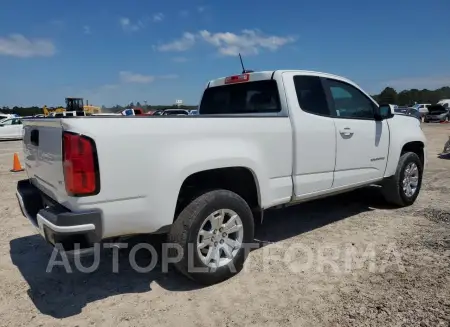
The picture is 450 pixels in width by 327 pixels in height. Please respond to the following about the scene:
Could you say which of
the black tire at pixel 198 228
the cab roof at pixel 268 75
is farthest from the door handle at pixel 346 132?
the black tire at pixel 198 228

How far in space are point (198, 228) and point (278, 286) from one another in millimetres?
902

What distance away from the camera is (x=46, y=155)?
3131 mm

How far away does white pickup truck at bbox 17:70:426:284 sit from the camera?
2.73 metres

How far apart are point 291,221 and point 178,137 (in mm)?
2841

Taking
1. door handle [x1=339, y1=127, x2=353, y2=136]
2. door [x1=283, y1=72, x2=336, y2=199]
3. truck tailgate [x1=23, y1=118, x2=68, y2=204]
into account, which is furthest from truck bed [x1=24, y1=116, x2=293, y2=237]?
door handle [x1=339, y1=127, x2=353, y2=136]

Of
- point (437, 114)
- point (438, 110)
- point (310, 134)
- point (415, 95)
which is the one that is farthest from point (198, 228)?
point (415, 95)

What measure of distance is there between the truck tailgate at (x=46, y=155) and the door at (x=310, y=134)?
223cm

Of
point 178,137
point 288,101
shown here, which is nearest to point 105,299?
point 178,137

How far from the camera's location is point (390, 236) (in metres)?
4.62

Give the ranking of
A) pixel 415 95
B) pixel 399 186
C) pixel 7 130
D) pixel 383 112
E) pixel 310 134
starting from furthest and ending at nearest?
pixel 415 95, pixel 7 130, pixel 399 186, pixel 383 112, pixel 310 134

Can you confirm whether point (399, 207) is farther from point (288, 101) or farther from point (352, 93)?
point (288, 101)

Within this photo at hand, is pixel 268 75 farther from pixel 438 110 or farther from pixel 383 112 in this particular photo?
pixel 438 110

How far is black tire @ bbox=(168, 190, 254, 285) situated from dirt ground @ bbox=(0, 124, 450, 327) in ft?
0.41

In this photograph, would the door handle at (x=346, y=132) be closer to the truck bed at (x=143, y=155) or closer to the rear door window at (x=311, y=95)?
the rear door window at (x=311, y=95)
